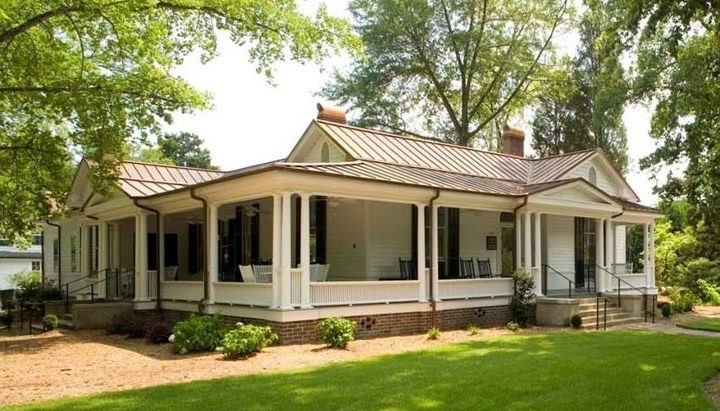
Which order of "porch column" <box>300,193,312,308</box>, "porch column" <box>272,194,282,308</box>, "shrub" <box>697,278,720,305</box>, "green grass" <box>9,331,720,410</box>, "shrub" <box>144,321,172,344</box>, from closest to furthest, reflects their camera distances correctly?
"green grass" <box>9,331,720,410</box> → "porch column" <box>272,194,282,308</box> → "porch column" <box>300,193,312,308</box> → "shrub" <box>144,321,172,344</box> → "shrub" <box>697,278,720,305</box>

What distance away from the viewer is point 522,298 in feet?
56.6

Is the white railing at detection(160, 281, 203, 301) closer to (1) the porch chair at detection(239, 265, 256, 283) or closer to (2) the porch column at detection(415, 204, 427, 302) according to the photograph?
(1) the porch chair at detection(239, 265, 256, 283)

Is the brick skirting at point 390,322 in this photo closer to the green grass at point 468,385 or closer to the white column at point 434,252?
the white column at point 434,252

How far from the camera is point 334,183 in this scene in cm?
1390

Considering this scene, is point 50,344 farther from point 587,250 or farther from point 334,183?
point 587,250

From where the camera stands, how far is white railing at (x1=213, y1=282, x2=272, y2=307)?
45.1ft

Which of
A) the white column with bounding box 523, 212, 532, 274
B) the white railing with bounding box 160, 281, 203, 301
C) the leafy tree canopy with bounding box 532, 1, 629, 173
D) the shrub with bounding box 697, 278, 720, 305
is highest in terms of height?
the leafy tree canopy with bounding box 532, 1, 629, 173

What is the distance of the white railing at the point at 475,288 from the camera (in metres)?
16.2

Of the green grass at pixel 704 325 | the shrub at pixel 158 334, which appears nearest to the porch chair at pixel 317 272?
the shrub at pixel 158 334

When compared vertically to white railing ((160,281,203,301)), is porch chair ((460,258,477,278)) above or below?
above

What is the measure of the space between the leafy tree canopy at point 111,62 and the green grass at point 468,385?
848 centimetres

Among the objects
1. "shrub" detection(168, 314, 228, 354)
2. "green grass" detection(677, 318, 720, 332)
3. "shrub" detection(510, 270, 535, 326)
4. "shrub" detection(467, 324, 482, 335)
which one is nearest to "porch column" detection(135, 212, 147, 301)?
"shrub" detection(168, 314, 228, 354)

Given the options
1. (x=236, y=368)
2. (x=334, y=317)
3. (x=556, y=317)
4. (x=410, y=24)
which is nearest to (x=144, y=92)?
(x=334, y=317)

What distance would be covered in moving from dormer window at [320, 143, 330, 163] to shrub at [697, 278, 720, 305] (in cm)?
1597
